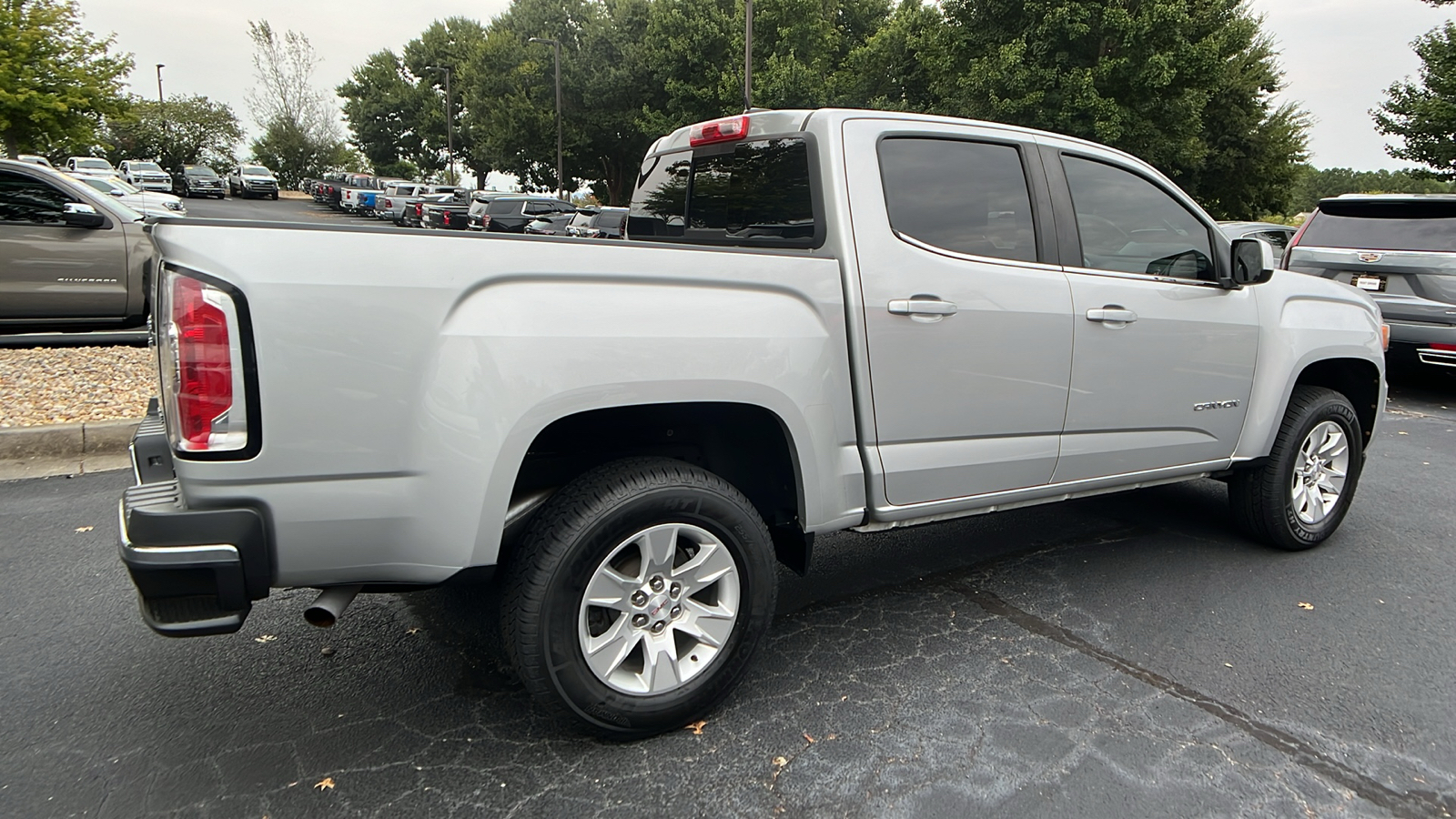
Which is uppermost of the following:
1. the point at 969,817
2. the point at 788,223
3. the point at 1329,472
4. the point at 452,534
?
the point at 788,223

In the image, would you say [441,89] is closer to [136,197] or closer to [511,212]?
[511,212]

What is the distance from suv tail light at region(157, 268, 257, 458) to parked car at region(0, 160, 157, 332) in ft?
23.8

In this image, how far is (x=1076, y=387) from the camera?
3.45 metres

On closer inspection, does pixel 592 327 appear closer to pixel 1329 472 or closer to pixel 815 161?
pixel 815 161

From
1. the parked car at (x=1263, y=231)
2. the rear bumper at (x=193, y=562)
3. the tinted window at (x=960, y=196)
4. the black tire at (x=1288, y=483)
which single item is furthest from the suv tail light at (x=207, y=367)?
the parked car at (x=1263, y=231)

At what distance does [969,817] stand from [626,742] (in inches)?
39.1

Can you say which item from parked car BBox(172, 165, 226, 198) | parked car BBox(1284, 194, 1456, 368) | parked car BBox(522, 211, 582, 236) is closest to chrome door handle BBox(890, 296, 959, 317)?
parked car BBox(1284, 194, 1456, 368)

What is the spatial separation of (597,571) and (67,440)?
A: 16.0 feet

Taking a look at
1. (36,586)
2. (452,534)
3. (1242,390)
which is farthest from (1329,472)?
(36,586)

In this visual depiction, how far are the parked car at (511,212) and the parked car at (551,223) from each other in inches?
14.2

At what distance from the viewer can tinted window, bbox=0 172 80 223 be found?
26.8 feet

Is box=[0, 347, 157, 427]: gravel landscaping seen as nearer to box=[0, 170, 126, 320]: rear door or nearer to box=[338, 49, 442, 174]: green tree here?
box=[0, 170, 126, 320]: rear door

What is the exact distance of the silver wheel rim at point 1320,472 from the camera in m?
4.39

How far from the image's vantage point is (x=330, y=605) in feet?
7.61
